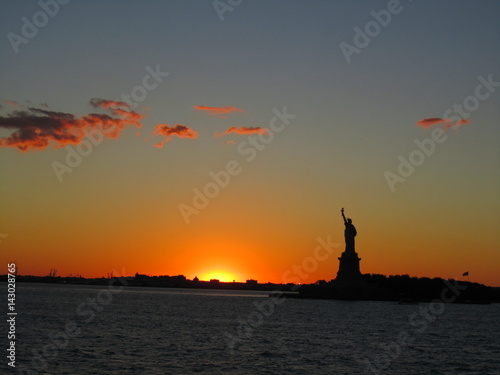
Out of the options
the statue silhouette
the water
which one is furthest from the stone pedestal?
the water

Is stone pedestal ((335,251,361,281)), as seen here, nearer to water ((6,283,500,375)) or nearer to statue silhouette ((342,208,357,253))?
statue silhouette ((342,208,357,253))

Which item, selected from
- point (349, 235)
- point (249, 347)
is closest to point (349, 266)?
point (349, 235)

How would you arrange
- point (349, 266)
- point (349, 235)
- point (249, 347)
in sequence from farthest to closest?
point (349, 266) → point (349, 235) → point (249, 347)

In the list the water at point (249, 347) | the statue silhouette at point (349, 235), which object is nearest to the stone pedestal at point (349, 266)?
the statue silhouette at point (349, 235)

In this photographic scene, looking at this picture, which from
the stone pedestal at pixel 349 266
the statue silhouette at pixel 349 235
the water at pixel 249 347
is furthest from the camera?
the stone pedestal at pixel 349 266

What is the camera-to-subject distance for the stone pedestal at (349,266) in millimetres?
92062

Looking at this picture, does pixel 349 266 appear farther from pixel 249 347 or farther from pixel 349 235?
pixel 249 347

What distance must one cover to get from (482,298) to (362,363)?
98610 millimetres

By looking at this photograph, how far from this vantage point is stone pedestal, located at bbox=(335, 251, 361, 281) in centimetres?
9206

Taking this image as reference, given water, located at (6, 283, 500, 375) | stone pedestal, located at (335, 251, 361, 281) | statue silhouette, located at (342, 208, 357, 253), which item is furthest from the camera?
stone pedestal, located at (335, 251, 361, 281)

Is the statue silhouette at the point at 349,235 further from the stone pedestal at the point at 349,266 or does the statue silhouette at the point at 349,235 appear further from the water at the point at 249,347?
the water at the point at 249,347

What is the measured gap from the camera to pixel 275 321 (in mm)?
59312

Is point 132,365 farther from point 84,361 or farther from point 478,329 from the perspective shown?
point 478,329

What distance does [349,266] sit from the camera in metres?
93.4
